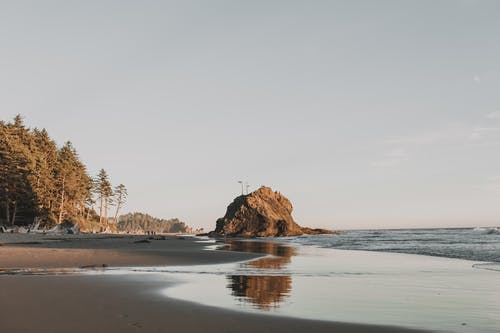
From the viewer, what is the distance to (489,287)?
45.7ft

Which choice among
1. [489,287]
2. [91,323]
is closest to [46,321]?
[91,323]

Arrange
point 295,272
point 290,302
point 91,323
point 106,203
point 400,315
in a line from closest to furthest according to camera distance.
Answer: point 91,323 → point 400,315 → point 290,302 → point 295,272 → point 106,203

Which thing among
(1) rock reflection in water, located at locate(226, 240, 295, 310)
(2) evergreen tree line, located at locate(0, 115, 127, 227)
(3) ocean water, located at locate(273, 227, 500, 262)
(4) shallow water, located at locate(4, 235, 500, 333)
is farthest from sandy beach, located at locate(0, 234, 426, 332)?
(2) evergreen tree line, located at locate(0, 115, 127, 227)

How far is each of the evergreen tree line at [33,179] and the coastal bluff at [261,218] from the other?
178 ft

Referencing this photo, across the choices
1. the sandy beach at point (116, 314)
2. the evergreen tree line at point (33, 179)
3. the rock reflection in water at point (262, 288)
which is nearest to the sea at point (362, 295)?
the rock reflection in water at point (262, 288)

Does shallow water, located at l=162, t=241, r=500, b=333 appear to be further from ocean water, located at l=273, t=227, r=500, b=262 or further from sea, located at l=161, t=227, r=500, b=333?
ocean water, located at l=273, t=227, r=500, b=262

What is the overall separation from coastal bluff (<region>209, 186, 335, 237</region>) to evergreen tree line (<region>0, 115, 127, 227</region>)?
5438 centimetres

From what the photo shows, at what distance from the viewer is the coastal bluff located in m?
130

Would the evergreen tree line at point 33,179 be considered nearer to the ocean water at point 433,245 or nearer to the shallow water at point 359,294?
the ocean water at point 433,245

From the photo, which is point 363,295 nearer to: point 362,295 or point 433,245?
point 362,295

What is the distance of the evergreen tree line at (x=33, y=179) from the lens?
69.7 metres

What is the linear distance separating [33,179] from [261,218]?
75615 millimetres

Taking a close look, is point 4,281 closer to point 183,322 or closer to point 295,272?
point 183,322

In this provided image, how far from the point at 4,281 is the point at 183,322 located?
807 centimetres
